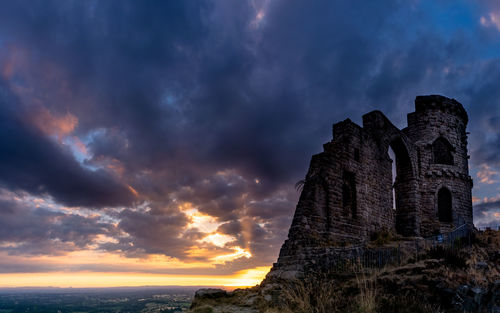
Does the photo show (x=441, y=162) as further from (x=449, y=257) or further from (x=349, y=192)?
(x=449, y=257)

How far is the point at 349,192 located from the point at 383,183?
149 inches

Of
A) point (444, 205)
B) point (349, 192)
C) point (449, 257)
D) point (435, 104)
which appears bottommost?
point (449, 257)

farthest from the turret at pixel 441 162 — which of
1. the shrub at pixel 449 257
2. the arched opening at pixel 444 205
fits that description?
the shrub at pixel 449 257

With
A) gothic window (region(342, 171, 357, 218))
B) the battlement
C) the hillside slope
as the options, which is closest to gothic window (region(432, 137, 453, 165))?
the battlement

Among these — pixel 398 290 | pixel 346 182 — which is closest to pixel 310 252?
pixel 398 290

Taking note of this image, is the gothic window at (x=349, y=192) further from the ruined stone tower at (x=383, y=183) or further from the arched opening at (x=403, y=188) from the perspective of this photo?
the arched opening at (x=403, y=188)

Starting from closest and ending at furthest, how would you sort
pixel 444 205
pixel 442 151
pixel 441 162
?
1. pixel 444 205
2. pixel 441 162
3. pixel 442 151

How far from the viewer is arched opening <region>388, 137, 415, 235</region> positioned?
72.6 ft

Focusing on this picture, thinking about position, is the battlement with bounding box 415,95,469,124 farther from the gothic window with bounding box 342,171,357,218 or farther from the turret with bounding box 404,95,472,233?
the gothic window with bounding box 342,171,357,218

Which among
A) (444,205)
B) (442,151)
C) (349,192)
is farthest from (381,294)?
(442,151)

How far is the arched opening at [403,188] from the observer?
2213 cm

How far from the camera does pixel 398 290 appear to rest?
26.0 ft

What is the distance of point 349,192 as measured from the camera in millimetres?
16297

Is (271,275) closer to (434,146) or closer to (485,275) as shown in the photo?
(485,275)
